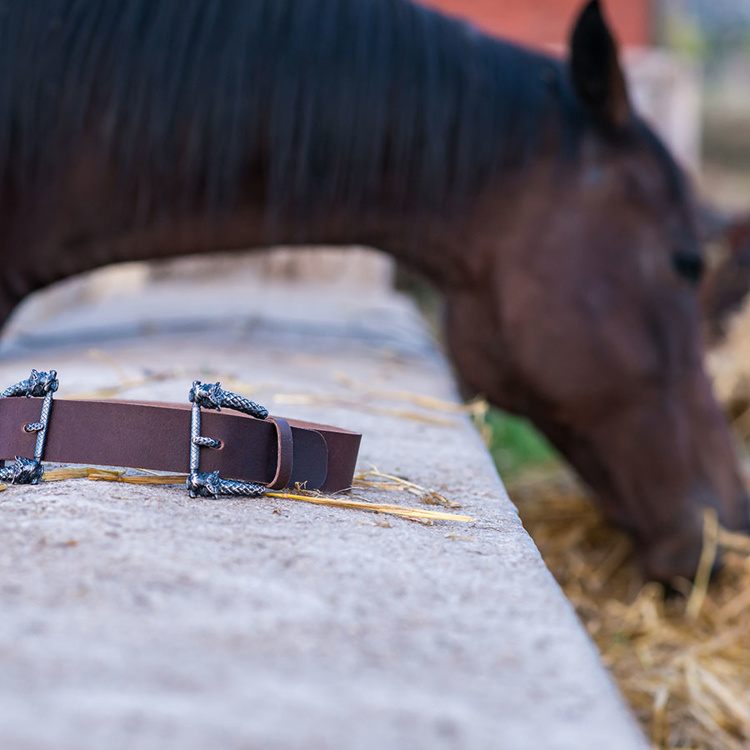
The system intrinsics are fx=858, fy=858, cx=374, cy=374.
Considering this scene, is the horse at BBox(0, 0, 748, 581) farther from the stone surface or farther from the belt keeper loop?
the belt keeper loop

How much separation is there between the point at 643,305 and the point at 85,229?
3.57 ft

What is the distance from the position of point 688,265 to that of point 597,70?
0.42m

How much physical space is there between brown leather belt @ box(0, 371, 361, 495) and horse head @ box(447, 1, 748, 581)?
1.00 meters

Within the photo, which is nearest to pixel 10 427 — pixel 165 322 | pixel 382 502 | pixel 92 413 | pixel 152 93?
pixel 92 413

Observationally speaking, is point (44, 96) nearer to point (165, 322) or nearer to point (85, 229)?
point (85, 229)

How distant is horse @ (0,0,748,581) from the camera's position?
5.11 ft

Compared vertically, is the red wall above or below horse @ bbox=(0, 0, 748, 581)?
above

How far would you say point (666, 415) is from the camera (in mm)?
1641

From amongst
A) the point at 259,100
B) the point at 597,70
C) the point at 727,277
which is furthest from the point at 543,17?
the point at 259,100

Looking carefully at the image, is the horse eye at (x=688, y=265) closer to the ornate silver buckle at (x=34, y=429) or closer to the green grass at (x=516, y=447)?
the green grass at (x=516, y=447)

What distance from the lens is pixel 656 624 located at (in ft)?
4.83

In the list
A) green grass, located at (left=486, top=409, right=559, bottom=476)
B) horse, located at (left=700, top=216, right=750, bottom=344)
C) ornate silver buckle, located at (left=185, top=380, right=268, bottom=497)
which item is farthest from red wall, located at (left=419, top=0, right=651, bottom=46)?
ornate silver buckle, located at (left=185, top=380, right=268, bottom=497)

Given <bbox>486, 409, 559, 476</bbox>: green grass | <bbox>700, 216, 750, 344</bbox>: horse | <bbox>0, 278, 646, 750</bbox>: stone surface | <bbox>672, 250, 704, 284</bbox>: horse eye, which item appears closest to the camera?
<bbox>0, 278, 646, 750</bbox>: stone surface

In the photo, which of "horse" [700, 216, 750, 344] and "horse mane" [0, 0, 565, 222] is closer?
"horse mane" [0, 0, 565, 222]
